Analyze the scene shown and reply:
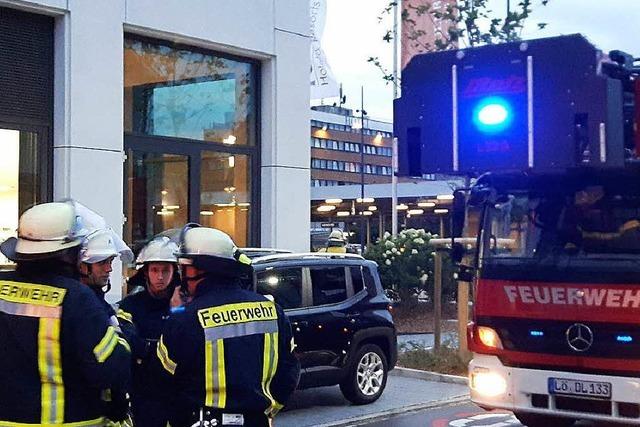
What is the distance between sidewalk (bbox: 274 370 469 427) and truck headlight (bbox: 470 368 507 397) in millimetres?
1966

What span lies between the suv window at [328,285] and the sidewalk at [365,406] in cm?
125

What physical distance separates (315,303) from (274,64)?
5.50 m

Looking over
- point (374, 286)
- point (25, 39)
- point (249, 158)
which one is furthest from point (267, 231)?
point (25, 39)

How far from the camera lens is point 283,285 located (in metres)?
9.65

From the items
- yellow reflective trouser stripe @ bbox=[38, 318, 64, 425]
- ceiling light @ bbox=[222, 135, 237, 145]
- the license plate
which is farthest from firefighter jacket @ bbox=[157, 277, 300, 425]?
ceiling light @ bbox=[222, 135, 237, 145]

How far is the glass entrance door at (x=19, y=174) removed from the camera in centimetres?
1121

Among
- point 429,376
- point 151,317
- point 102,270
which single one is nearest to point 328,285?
point 429,376

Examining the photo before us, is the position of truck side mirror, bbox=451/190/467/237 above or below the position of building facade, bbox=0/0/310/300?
below

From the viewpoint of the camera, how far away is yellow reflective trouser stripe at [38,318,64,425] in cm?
364

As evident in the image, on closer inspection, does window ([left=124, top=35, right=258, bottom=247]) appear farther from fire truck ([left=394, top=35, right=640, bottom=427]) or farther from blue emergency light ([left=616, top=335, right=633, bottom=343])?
blue emergency light ([left=616, top=335, right=633, bottom=343])

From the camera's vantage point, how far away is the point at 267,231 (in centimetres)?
1427

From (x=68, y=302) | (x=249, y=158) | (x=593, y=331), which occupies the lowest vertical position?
(x=593, y=331)

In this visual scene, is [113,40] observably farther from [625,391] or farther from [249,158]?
[625,391]

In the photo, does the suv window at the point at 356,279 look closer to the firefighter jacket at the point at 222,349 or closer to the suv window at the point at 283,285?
the suv window at the point at 283,285
